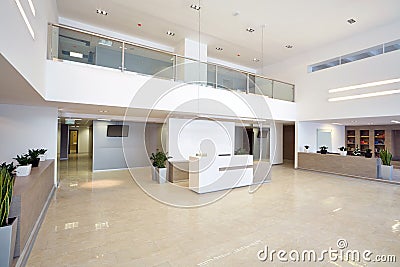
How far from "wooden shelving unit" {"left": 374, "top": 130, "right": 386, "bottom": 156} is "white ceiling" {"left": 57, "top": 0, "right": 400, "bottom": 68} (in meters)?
7.04

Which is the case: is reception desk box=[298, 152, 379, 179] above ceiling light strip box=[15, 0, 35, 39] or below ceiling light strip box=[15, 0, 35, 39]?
below

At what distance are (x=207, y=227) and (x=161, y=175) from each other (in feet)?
11.6

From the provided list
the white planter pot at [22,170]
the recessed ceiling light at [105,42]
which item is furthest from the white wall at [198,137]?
the white planter pot at [22,170]

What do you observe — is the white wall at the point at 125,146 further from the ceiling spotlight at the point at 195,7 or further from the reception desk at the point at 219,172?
the ceiling spotlight at the point at 195,7

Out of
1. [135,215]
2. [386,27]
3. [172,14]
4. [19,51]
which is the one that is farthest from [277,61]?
[19,51]

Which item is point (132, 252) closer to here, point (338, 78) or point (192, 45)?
point (192, 45)

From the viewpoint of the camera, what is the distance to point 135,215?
411 centimetres

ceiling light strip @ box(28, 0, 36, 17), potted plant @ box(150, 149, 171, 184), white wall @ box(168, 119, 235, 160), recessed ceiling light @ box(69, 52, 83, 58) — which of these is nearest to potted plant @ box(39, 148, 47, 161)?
recessed ceiling light @ box(69, 52, 83, 58)

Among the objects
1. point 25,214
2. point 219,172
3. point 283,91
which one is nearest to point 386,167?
point 283,91

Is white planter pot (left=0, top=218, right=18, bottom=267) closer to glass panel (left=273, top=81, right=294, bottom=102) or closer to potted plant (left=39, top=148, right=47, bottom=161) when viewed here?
potted plant (left=39, top=148, right=47, bottom=161)

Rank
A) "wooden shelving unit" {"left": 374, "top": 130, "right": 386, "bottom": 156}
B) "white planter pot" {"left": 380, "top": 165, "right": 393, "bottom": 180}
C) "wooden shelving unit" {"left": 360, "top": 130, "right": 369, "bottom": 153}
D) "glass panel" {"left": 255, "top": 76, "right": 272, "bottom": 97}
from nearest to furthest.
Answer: "white planter pot" {"left": 380, "top": 165, "right": 393, "bottom": 180} < "glass panel" {"left": 255, "top": 76, "right": 272, "bottom": 97} < "wooden shelving unit" {"left": 374, "top": 130, "right": 386, "bottom": 156} < "wooden shelving unit" {"left": 360, "top": 130, "right": 369, "bottom": 153}

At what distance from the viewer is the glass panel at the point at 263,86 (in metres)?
8.81

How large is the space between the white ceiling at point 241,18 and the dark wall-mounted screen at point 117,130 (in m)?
3.80

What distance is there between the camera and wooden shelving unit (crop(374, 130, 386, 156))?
12.1 metres
